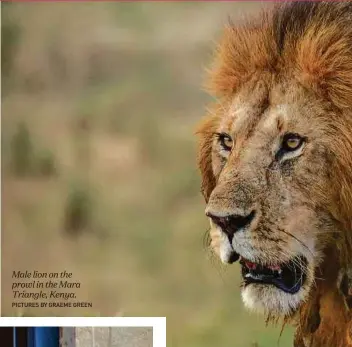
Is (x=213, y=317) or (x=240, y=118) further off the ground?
(x=240, y=118)

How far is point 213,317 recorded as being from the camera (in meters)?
3.07

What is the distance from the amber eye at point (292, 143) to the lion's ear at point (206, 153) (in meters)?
0.35

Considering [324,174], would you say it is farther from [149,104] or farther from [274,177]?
[149,104]

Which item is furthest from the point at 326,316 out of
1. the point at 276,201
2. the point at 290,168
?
the point at 290,168

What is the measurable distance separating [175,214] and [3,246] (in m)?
0.79

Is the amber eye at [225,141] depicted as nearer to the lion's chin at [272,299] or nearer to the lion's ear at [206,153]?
the lion's ear at [206,153]

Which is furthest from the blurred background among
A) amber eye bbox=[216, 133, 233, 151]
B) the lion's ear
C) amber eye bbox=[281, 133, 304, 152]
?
amber eye bbox=[281, 133, 304, 152]

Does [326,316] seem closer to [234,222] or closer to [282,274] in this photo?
[282,274]

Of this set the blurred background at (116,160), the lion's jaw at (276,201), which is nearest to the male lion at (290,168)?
the lion's jaw at (276,201)

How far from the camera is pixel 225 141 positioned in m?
3.05

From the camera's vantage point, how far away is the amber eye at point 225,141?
3029 mm

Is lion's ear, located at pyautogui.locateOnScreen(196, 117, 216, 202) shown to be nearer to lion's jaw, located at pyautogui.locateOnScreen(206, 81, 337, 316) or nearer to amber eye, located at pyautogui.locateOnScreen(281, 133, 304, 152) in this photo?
lion's jaw, located at pyautogui.locateOnScreen(206, 81, 337, 316)

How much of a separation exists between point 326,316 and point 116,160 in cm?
114

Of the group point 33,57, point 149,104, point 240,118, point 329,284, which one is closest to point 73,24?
point 33,57
